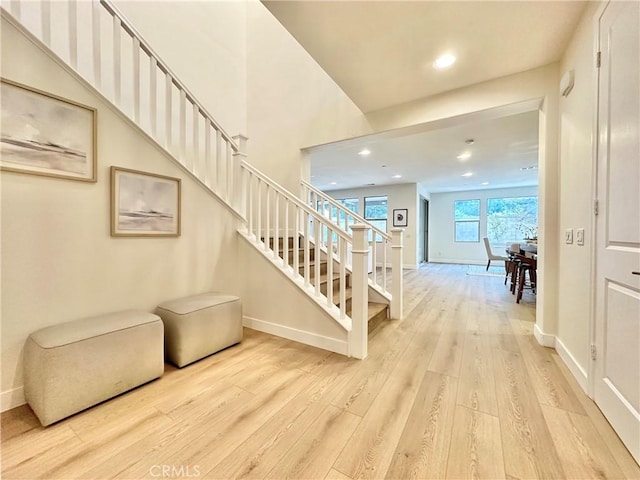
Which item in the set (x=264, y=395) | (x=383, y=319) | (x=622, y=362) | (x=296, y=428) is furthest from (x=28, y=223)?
(x=622, y=362)

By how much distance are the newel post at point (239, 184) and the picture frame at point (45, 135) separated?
128cm

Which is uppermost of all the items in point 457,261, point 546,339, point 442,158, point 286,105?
point 286,105

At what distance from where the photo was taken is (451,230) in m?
9.30

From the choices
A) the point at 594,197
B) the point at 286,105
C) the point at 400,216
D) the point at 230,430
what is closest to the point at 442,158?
the point at 400,216

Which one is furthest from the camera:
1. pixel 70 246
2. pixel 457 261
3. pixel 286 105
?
pixel 457 261

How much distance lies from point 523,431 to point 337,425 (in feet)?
3.15

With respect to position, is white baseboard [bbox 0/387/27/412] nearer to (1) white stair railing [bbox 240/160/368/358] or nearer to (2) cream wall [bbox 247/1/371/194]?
(1) white stair railing [bbox 240/160/368/358]

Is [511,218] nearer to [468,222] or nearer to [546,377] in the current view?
[468,222]

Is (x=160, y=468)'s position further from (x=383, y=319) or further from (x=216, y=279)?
(x=383, y=319)

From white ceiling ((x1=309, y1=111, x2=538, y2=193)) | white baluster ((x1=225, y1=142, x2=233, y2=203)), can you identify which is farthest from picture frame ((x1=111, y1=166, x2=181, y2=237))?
white ceiling ((x1=309, y1=111, x2=538, y2=193))

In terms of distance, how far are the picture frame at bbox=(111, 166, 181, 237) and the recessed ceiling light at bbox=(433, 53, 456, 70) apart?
2.53 meters

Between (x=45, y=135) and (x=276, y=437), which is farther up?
(x=45, y=135)

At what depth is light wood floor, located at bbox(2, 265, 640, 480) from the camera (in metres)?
1.15

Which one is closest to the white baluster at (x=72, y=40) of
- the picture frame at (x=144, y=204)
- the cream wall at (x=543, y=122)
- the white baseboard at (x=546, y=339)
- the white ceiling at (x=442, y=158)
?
the picture frame at (x=144, y=204)
